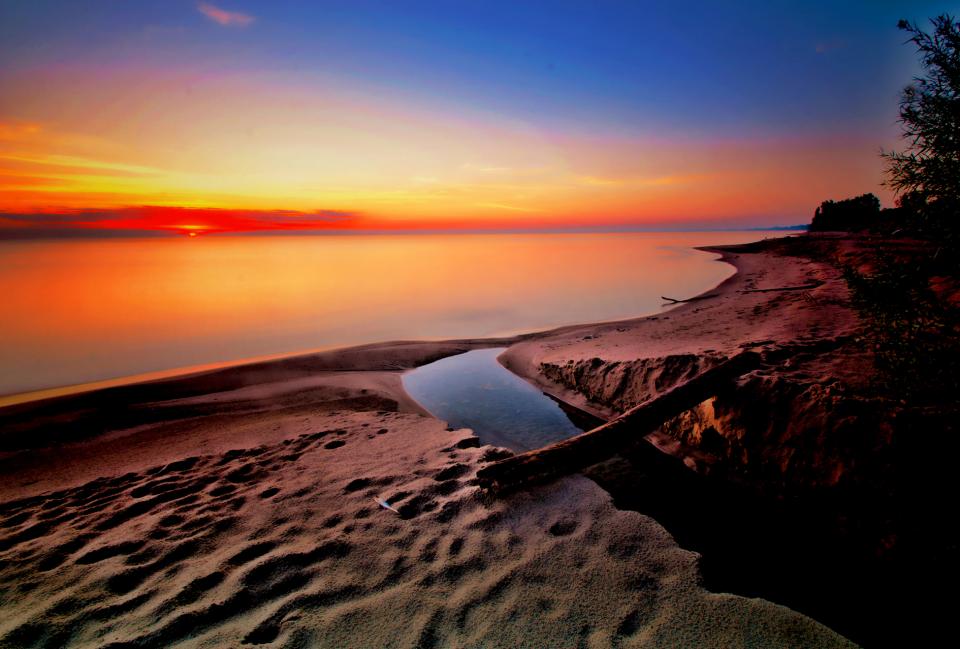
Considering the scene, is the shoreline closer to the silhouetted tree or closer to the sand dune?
the sand dune

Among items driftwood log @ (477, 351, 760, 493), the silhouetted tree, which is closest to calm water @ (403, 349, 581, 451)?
driftwood log @ (477, 351, 760, 493)

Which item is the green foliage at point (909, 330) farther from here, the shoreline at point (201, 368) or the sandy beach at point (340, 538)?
the shoreline at point (201, 368)

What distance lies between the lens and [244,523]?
425cm

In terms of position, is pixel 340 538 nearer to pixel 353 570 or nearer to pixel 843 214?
pixel 353 570

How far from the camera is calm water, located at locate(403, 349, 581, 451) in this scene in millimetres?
7387

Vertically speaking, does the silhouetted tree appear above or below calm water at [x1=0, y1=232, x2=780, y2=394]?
above

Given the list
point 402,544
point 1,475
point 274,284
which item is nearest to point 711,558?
point 402,544

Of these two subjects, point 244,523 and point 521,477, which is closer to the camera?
point 244,523

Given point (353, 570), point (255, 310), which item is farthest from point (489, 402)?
point (255, 310)

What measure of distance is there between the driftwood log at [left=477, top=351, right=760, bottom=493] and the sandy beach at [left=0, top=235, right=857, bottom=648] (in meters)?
0.22

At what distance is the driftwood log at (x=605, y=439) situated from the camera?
4805 millimetres

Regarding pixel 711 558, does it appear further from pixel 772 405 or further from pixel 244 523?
pixel 244 523

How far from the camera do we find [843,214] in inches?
1788

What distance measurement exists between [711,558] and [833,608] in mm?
922
